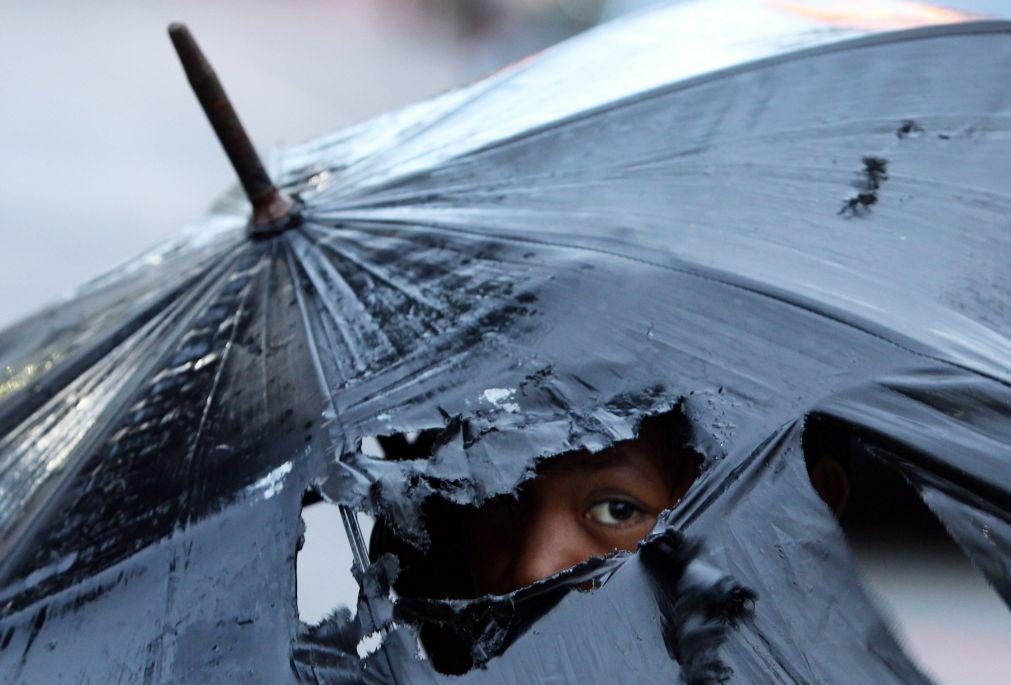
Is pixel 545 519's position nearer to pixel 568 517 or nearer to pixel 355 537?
pixel 568 517

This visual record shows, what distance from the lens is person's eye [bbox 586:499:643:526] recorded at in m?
1.68

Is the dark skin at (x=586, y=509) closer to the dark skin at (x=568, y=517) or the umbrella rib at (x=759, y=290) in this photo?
the dark skin at (x=568, y=517)

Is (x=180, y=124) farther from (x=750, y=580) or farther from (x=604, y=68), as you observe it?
(x=750, y=580)

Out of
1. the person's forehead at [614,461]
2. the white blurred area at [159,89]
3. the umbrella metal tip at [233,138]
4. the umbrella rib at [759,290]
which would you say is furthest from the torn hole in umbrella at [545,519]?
the white blurred area at [159,89]

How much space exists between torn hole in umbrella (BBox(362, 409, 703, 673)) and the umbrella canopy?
0.08m

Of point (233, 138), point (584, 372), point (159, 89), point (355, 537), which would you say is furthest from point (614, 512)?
point (159, 89)

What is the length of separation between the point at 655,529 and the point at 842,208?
0.54 metres

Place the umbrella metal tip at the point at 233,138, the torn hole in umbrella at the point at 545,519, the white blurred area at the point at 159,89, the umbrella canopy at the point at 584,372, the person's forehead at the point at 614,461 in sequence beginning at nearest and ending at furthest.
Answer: the umbrella canopy at the point at 584,372, the torn hole in umbrella at the point at 545,519, the person's forehead at the point at 614,461, the umbrella metal tip at the point at 233,138, the white blurred area at the point at 159,89

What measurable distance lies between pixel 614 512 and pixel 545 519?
10 centimetres

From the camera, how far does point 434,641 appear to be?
1137mm

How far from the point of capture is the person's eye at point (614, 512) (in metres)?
1.68

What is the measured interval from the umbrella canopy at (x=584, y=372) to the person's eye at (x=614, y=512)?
42 cm

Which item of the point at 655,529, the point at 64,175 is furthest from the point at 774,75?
the point at 64,175

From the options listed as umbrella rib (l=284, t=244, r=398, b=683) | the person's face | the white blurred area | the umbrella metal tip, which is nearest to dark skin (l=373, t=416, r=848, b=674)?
the person's face
